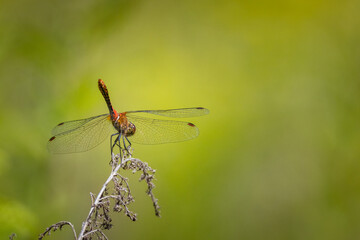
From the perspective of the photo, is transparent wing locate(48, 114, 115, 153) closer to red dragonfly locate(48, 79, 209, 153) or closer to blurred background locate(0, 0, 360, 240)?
red dragonfly locate(48, 79, 209, 153)

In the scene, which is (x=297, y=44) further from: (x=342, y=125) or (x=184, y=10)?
(x=184, y=10)

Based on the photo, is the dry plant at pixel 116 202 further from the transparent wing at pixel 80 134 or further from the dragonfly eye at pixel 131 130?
the transparent wing at pixel 80 134

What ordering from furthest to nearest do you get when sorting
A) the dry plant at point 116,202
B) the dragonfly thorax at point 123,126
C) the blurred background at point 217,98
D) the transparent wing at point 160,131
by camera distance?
the blurred background at point 217,98 < the transparent wing at point 160,131 < the dragonfly thorax at point 123,126 < the dry plant at point 116,202

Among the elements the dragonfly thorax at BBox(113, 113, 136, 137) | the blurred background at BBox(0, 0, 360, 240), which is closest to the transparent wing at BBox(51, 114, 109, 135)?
the dragonfly thorax at BBox(113, 113, 136, 137)

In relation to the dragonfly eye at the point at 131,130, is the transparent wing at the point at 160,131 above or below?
below

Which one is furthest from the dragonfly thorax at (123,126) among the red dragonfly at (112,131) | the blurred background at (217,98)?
the blurred background at (217,98)

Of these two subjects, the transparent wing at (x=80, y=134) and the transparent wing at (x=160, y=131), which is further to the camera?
the transparent wing at (x=160, y=131)
